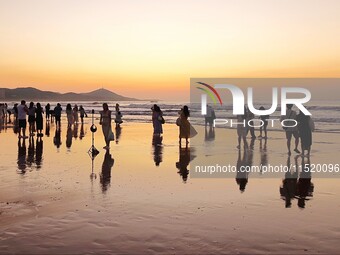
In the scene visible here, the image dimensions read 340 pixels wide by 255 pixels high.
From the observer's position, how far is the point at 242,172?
13.5 m

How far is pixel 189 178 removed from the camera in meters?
12.4

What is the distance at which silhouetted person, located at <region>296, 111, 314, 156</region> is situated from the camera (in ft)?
56.7

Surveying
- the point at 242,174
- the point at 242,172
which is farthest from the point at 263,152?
the point at 242,174

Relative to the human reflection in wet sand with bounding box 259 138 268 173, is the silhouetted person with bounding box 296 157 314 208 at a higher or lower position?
lower

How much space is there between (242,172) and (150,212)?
5745 mm

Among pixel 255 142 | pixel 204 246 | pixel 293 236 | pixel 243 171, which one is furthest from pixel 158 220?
pixel 255 142

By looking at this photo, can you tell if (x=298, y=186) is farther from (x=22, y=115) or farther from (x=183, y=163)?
(x=22, y=115)

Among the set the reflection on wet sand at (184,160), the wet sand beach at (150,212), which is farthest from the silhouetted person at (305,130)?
the wet sand beach at (150,212)

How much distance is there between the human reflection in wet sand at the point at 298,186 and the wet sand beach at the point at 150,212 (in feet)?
0.58

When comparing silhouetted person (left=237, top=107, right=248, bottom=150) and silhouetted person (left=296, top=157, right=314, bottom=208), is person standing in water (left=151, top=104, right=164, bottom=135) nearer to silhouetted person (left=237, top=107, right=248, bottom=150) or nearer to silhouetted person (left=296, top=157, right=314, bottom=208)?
silhouetted person (left=237, top=107, right=248, bottom=150)

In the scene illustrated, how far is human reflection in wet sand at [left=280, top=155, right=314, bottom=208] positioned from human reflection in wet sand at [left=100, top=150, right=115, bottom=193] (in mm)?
4451

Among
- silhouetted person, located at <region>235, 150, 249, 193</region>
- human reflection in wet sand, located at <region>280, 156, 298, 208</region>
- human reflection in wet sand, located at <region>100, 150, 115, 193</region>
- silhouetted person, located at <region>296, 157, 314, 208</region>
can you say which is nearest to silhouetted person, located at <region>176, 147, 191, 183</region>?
silhouetted person, located at <region>235, 150, 249, 193</region>

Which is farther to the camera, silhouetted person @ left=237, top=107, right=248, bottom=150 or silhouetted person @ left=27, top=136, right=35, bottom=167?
silhouetted person @ left=237, top=107, right=248, bottom=150

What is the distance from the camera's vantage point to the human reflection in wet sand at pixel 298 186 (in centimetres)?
990
